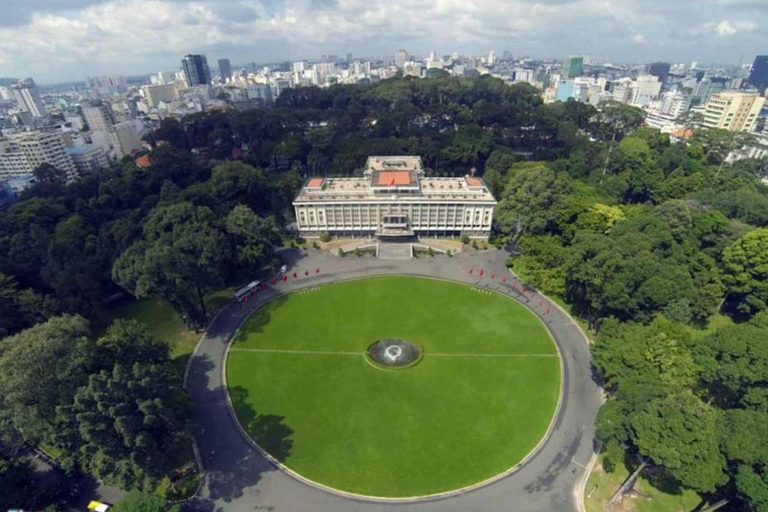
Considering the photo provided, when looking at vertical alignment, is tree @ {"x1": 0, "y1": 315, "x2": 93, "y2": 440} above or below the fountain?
above

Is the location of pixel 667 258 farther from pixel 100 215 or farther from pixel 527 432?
pixel 100 215

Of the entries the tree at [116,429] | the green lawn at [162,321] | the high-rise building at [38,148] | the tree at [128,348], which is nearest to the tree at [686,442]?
the tree at [116,429]

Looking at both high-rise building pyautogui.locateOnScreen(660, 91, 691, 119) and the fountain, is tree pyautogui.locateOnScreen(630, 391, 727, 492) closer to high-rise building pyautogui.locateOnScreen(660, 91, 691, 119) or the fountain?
the fountain

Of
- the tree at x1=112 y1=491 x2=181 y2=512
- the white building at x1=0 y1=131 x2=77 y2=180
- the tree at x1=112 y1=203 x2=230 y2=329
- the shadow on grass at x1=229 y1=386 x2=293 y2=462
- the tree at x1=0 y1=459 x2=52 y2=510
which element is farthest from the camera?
the white building at x1=0 y1=131 x2=77 y2=180

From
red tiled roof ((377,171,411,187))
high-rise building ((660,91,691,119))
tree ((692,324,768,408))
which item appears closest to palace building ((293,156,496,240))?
red tiled roof ((377,171,411,187))

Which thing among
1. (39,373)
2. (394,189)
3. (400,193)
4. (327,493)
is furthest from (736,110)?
(39,373)

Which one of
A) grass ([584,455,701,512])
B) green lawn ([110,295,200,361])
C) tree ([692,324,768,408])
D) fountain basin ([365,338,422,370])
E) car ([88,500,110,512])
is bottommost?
grass ([584,455,701,512])

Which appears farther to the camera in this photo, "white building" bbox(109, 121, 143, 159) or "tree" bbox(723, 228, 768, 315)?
"white building" bbox(109, 121, 143, 159)

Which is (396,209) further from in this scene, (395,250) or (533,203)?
(533,203)
